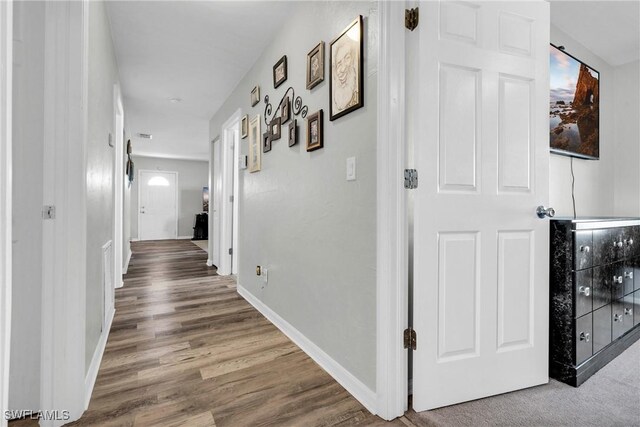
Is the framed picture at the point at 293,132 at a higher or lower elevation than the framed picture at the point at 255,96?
lower

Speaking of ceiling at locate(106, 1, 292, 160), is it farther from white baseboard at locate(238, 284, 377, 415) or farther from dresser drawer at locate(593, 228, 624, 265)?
dresser drawer at locate(593, 228, 624, 265)

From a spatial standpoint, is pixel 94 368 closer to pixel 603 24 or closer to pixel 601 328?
pixel 601 328

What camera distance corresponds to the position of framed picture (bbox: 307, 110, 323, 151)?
1.85 m

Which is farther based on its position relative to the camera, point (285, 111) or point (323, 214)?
point (285, 111)

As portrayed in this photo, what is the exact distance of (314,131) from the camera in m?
1.91

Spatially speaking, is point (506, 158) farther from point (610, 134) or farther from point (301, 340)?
point (610, 134)

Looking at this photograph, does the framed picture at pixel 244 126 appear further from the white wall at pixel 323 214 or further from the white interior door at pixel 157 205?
the white interior door at pixel 157 205

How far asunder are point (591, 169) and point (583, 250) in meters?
1.50

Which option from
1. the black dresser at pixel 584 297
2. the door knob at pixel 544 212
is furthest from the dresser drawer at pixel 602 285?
the door knob at pixel 544 212

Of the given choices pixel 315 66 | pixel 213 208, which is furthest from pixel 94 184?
pixel 213 208

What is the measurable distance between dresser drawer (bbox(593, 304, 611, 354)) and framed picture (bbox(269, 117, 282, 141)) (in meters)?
2.29

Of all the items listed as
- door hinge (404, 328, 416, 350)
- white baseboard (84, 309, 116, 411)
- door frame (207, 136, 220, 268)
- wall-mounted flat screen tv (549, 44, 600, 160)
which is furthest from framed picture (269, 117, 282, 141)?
door frame (207, 136, 220, 268)

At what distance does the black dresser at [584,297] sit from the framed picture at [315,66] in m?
1.54

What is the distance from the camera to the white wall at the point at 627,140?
2.83 metres
